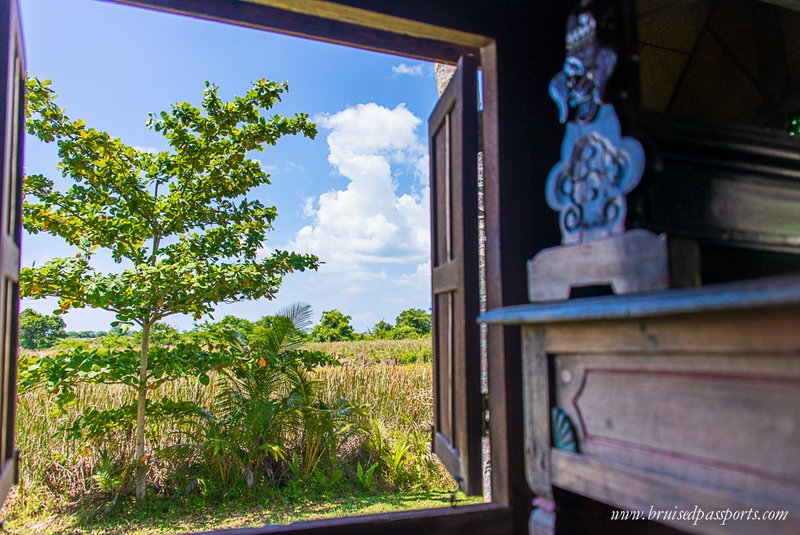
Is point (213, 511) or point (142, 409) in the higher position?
point (142, 409)

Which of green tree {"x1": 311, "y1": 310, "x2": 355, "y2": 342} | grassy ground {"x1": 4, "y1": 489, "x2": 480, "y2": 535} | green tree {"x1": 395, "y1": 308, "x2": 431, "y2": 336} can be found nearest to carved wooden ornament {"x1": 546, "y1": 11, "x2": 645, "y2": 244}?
grassy ground {"x1": 4, "y1": 489, "x2": 480, "y2": 535}

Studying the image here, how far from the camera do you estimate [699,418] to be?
31.7 inches

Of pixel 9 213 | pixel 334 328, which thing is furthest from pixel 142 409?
pixel 334 328

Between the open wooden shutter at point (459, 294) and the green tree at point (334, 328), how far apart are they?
9776 millimetres

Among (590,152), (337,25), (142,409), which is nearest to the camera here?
(590,152)

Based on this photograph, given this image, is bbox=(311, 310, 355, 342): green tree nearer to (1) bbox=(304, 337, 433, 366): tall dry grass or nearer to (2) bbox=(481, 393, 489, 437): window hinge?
(1) bbox=(304, 337, 433, 366): tall dry grass

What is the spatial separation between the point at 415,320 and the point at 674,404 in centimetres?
1360

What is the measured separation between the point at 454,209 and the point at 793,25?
86.6 inches

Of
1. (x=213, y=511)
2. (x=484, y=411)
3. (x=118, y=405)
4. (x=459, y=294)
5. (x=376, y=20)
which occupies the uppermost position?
(x=376, y=20)

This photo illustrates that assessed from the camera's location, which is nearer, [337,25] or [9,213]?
[9,213]

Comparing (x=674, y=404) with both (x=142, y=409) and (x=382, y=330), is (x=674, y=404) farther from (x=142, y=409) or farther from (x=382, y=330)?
(x=382, y=330)

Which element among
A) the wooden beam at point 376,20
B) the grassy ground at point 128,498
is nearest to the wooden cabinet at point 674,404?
the wooden beam at point 376,20

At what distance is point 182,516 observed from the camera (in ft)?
14.4

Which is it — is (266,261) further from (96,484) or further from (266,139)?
(96,484)
